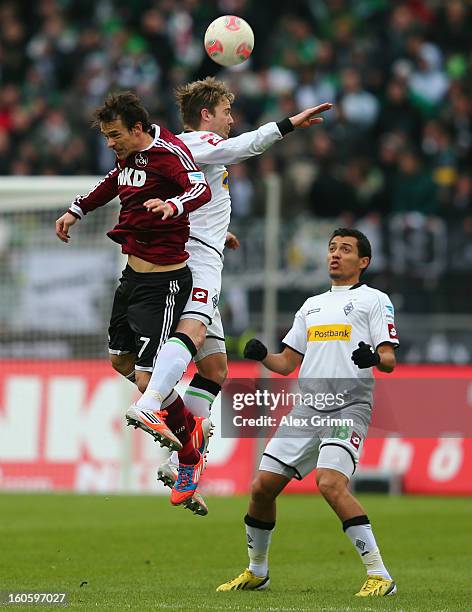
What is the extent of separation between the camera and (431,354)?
16688mm

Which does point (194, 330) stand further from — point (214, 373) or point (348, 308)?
point (348, 308)

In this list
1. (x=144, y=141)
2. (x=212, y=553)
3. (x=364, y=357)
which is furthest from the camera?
(x=212, y=553)

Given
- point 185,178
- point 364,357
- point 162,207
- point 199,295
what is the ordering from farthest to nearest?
point 199,295
point 185,178
point 364,357
point 162,207

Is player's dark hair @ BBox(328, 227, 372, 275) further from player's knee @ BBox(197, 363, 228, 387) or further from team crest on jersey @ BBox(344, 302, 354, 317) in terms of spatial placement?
player's knee @ BBox(197, 363, 228, 387)

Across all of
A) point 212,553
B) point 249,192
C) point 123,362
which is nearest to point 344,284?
point 123,362

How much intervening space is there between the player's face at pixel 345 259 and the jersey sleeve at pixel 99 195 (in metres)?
1.54

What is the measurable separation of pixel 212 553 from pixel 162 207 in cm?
438

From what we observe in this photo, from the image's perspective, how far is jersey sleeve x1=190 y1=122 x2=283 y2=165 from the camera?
27.4ft

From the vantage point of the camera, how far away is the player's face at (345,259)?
9.02 meters

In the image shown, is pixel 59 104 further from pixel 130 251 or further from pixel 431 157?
pixel 130 251

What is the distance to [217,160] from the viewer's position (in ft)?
28.0

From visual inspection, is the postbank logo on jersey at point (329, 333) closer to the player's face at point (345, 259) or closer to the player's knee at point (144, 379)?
the player's face at point (345, 259)

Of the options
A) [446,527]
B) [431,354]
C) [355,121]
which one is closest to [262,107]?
[355,121]

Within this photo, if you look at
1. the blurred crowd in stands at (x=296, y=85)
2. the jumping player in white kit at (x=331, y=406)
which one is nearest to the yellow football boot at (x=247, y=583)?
the jumping player in white kit at (x=331, y=406)
